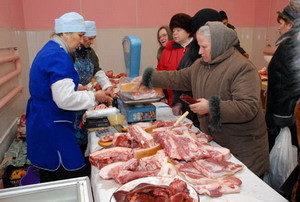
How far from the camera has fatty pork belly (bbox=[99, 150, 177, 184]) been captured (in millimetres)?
1439

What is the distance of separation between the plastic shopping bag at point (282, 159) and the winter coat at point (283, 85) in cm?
10

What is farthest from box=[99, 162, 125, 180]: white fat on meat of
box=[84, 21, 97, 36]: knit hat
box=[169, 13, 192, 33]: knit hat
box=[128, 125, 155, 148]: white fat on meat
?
box=[169, 13, 192, 33]: knit hat

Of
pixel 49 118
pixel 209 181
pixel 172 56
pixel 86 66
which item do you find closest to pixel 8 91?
pixel 86 66

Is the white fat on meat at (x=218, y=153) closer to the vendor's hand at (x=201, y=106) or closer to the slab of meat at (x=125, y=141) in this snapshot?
the vendor's hand at (x=201, y=106)

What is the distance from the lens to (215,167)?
4.99ft

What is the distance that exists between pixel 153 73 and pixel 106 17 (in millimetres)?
3009

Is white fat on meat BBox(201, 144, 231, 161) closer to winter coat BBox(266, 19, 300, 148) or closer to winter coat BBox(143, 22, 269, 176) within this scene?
winter coat BBox(143, 22, 269, 176)

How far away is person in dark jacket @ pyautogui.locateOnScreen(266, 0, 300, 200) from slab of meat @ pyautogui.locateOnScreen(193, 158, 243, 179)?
86 centimetres

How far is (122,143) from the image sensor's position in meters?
1.86

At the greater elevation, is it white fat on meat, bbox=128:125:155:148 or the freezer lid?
the freezer lid

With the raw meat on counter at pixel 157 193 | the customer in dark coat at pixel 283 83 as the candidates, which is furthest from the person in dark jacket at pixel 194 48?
the raw meat on counter at pixel 157 193

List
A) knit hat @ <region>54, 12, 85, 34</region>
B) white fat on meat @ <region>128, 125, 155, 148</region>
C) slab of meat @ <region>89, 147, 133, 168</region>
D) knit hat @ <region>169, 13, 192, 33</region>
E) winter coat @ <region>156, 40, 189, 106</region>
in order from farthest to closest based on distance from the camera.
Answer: winter coat @ <region>156, 40, 189, 106</region>, knit hat @ <region>169, 13, 192, 33</region>, knit hat @ <region>54, 12, 85, 34</region>, white fat on meat @ <region>128, 125, 155, 148</region>, slab of meat @ <region>89, 147, 133, 168</region>

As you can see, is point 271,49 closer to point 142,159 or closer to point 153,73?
point 153,73

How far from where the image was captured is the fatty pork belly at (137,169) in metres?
1.44
